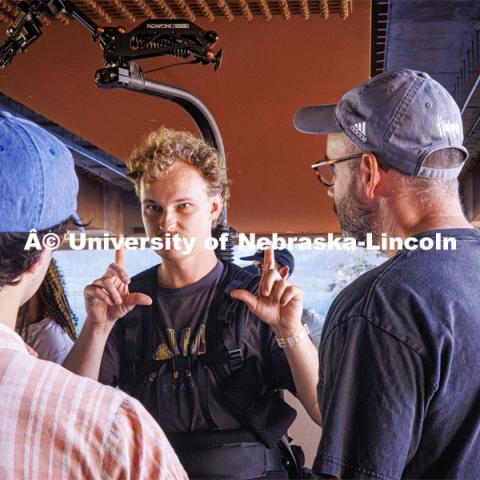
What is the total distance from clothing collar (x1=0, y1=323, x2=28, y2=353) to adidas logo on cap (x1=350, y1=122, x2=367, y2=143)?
593 millimetres

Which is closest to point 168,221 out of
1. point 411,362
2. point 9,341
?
point 411,362

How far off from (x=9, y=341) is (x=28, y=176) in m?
0.16

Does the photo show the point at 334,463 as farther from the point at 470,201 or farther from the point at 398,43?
the point at 470,201

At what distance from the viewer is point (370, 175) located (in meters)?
1.03

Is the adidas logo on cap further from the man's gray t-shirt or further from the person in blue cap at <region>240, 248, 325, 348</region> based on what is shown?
A: the person in blue cap at <region>240, 248, 325, 348</region>

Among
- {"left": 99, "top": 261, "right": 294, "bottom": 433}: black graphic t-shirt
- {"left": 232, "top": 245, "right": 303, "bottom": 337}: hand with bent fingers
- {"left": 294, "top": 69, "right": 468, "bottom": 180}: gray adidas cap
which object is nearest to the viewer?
{"left": 294, "top": 69, "right": 468, "bottom": 180}: gray adidas cap

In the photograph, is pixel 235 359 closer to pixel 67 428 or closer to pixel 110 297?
pixel 110 297

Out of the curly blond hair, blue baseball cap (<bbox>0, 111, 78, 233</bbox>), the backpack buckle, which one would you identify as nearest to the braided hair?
the curly blond hair

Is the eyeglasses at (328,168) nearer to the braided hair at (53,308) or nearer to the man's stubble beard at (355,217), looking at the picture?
the man's stubble beard at (355,217)

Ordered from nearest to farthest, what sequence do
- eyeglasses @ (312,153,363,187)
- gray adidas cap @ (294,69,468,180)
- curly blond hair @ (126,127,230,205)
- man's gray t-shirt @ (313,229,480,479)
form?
1. man's gray t-shirt @ (313,229,480,479)
2. gray adidas cap @ (294,69,468,180)
3. eyeglasses @ (312,153,363,187)
4. curly blond hair @ (126,127,230,205)

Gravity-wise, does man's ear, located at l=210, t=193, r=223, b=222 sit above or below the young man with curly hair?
above

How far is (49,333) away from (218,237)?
474 mm

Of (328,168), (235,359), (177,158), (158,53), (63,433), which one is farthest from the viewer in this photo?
(158,53)

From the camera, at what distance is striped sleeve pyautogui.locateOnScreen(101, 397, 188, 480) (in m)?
0.60
